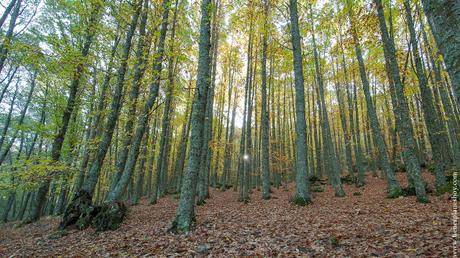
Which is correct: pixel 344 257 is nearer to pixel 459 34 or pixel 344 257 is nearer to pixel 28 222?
pixel 459 34

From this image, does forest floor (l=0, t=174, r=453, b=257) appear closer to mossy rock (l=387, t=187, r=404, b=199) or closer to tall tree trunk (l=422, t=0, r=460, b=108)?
mossy rock (l=387, t=187, r=404, b=199)

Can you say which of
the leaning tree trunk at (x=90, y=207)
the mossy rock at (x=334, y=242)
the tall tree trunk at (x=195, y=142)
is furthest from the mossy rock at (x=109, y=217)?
the mossy rock at (x=334, y=242)

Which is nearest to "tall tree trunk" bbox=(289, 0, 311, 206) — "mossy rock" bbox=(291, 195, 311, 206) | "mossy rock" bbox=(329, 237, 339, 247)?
"mossy rock" bbox=(291, 195, 311, 206)

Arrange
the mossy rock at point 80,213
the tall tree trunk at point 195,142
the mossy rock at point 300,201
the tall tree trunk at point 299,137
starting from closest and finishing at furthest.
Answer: the tall tree trunk at point 195,142 → the mossy rock at point 80,213 → the mossy rock at point 300,201 → the tall tree trunk at point 299,137

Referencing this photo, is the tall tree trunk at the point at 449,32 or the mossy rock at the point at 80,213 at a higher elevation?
the tall tree trunk at the point at 449,32

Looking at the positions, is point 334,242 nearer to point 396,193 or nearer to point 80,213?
point 396,193

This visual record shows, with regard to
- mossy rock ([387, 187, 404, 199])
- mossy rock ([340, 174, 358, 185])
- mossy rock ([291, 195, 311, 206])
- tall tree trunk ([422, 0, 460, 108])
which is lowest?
mossy rock ([291, 195, 311, 206])

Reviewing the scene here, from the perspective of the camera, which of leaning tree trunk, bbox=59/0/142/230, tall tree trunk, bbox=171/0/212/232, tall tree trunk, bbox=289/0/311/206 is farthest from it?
tall tree trunk, bbox=289/0/311/206

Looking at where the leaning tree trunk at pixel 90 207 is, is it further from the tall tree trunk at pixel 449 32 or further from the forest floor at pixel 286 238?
the tall tree trunk at pixel 449 32

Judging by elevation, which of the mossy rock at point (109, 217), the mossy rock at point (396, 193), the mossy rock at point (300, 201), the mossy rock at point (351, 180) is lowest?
the mossy rock at point (109, 217)

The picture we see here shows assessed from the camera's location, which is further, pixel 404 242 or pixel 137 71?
pixel 137 71

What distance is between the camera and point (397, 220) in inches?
203

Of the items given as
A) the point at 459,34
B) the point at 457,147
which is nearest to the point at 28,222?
the point at 459,34

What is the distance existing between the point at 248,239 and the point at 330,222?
7.43 feet
